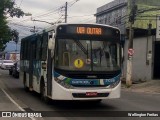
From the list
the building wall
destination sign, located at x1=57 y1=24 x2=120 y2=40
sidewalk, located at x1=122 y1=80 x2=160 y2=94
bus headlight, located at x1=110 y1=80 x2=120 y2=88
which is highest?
the building wall

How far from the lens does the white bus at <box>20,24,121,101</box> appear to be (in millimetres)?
14359

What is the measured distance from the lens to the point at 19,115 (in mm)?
12766

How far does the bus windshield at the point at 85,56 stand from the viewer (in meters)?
14.4

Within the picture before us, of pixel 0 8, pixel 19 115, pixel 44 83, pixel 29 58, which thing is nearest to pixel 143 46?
pixel 0 8

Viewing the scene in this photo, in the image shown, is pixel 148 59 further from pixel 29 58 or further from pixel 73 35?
pixel 73 35

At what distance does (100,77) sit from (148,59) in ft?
69.6

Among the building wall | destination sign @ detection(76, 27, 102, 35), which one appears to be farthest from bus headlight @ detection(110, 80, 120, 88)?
the building wall

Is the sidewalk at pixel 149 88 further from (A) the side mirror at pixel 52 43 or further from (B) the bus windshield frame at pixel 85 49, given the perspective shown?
(A) the side mirror at pixel 52 43

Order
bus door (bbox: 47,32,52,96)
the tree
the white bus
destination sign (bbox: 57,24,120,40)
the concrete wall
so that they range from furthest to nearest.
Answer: the concrete wall < the tree < bus door (bbox: 47,32,52,96) < destination sign (bbox: 57,24,120,40) < the white bus

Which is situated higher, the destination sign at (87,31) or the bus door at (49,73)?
the destination sign at (87,31)

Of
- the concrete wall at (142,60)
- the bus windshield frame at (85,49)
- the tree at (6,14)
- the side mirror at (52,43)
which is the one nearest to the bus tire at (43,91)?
the bus windshield frame at (85,49)

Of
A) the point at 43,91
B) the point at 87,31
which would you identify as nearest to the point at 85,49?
the point at 87,31

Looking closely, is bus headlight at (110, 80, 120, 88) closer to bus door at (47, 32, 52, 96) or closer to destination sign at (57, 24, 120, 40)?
destination sign at (57, 24, 120, 40)

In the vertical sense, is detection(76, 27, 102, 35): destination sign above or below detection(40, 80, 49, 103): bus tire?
above
